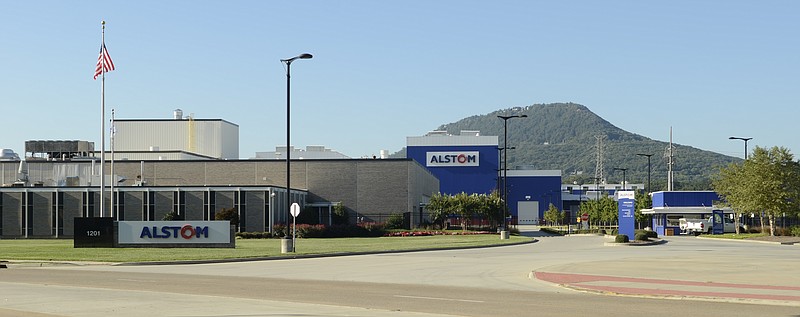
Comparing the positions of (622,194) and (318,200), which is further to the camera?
(318,200)

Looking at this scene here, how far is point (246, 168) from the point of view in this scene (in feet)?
320

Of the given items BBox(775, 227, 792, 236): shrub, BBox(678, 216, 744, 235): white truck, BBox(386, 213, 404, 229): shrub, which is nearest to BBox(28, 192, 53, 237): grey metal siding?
BBox(386, 213, 404, 229): shrub

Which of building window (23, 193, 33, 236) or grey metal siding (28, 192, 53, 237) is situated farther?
grey metal siding (28, 192, 53, 237)

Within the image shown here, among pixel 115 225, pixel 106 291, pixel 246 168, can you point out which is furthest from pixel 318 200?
pixel 106 291

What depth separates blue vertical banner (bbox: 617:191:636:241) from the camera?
67000mm

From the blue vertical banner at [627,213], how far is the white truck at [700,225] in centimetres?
2518

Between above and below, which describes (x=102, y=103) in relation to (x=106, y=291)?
above

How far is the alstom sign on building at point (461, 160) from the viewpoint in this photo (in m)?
152

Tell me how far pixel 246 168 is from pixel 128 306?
260 ft

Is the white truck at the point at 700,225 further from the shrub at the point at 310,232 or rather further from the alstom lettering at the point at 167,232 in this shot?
the alstom lettering at the point at 167,232

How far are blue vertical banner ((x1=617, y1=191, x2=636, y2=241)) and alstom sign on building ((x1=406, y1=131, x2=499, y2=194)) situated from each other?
82463 mm

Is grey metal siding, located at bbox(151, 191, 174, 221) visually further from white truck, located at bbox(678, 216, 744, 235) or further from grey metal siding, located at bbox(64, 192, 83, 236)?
white truck, located at bbox(678, 216, 744, 235)

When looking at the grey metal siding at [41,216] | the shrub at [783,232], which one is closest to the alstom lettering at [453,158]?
the shrub at [783,232]

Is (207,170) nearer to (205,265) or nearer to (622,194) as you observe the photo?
(622,194)
